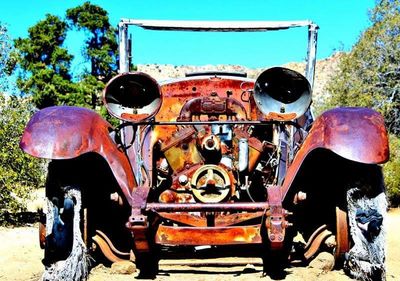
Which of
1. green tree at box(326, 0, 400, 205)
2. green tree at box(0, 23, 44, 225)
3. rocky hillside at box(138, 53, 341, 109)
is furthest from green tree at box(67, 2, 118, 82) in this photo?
rocky hillside at box(138, 53, 341, 109)

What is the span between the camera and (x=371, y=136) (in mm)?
4352

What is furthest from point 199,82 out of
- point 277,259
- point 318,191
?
point 277,259

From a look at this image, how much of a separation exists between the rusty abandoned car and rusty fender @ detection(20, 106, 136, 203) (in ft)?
0.03

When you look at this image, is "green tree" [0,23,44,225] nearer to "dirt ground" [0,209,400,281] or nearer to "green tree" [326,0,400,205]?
"dirt ground" [0,209,400,281]

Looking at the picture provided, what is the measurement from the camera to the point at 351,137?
4.36m

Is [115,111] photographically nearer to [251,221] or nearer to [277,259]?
[251,221]

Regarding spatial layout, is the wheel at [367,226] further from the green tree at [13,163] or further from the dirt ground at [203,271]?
the green tree at [13,163]

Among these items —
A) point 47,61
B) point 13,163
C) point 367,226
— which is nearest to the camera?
point 367,226

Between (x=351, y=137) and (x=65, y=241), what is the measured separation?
2179mm

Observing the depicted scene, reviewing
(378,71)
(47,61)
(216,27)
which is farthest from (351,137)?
(47,61)

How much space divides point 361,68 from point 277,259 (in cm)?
1669

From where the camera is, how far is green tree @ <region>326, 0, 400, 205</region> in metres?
18.9

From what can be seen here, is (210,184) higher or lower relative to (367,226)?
higher

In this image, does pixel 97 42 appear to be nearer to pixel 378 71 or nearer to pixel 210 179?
pixel 378 71
